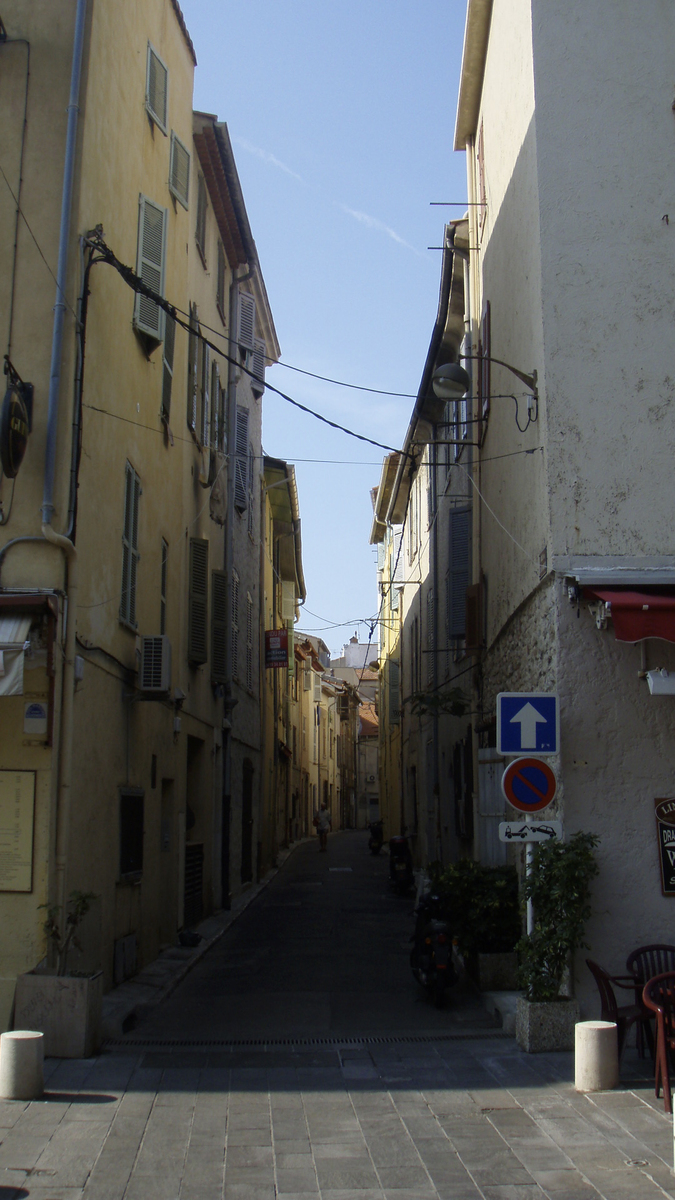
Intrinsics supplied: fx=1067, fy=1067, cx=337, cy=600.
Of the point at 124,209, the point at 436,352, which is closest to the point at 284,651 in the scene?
the point at 436,352

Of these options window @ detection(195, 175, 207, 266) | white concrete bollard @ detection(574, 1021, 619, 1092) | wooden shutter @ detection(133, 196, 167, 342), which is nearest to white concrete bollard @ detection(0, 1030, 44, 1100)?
white concrete bollard @ detection(574, 1021, 619, 1092)

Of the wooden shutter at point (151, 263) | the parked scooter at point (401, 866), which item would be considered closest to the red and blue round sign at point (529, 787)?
the wooden shutter at point (151, 263)

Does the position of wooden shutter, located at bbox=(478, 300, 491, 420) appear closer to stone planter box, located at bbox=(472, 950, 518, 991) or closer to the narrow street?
stone planter box, located at bbox=(472, 950, 518, 991)

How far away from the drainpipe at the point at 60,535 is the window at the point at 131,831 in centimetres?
235

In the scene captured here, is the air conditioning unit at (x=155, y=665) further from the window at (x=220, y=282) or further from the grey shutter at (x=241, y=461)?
the window at (x=220, y=282)

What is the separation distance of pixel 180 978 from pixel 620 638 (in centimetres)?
670

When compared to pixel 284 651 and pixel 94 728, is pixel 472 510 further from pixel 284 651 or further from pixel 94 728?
pixel 284 651

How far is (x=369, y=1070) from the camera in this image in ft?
25.3

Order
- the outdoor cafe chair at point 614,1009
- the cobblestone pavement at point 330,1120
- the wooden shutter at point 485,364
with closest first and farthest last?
the cobblestone pavement at point 330,1120 < the outdoor cafe chair at point 614,1009 < the wooden shutter at point 485,364

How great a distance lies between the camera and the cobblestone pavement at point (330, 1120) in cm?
547

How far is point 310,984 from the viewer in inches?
441

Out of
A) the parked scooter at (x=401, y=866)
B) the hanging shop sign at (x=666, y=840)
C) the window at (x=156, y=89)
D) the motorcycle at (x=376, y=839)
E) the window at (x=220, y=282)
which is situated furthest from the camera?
the motorcycle at (x=376, y=839)

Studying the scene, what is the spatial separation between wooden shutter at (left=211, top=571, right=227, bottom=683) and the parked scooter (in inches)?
244

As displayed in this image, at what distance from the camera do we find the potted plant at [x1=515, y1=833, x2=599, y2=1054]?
7.88 m
